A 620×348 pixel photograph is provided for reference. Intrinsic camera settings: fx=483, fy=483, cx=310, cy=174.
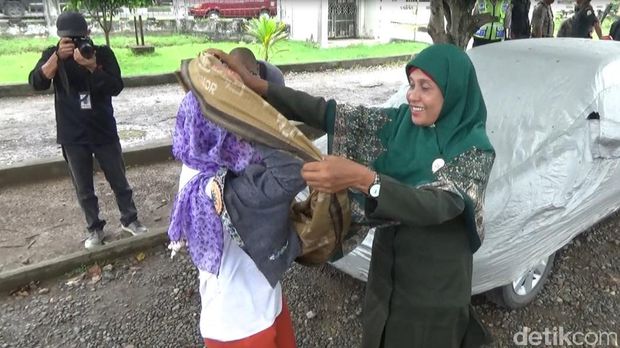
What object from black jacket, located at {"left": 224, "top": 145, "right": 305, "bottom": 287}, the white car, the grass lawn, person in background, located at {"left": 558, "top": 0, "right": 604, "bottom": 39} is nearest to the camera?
black jacket, located at {"left": 224, "top": 145, "right": 305, "bottom": 287}

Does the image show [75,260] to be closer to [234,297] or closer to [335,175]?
[234,297]

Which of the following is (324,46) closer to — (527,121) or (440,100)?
(527,121)

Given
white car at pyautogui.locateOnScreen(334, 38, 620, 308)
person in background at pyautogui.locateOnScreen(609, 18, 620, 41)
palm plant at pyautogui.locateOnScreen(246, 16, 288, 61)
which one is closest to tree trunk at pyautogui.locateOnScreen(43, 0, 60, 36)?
palm plant at pyautogui.locateOnScreen(246, 16, 288, 61)

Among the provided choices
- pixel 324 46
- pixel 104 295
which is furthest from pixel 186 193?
pixel 324 46

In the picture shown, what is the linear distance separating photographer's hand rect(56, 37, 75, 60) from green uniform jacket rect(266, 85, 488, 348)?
183cm

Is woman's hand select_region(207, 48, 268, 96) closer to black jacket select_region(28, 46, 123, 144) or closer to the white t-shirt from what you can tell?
the white t-shirt

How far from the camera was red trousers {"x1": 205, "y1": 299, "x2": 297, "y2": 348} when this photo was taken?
5.42ft

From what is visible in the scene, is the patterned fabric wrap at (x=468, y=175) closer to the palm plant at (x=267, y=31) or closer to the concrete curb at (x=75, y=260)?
the concrete curb at (x=75, y=260)

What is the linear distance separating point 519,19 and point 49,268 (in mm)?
7711

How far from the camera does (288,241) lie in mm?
1591

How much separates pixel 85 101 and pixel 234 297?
7.08 ft

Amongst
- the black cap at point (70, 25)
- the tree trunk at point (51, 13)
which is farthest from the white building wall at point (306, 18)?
the black cap at point (70, 25)

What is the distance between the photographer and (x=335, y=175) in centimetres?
128

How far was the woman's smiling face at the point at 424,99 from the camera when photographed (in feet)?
5.03
